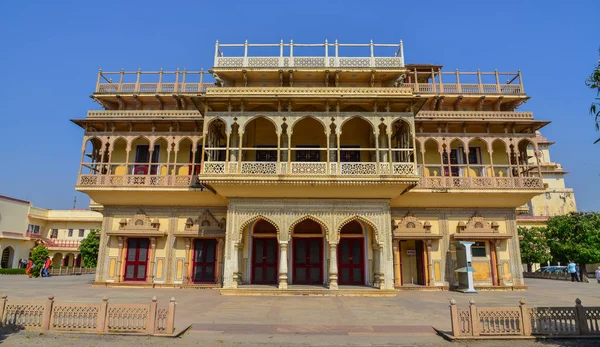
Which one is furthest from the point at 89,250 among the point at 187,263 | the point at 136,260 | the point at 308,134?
the point at 308,134

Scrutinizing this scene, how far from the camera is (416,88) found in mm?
21969

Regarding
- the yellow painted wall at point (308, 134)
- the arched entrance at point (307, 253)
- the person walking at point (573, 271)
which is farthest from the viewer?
the person walking at point (573, 271)

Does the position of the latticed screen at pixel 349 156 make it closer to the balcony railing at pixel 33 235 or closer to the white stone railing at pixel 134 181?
the white stone railing at pixel 134 181

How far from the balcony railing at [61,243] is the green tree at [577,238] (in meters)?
53.5

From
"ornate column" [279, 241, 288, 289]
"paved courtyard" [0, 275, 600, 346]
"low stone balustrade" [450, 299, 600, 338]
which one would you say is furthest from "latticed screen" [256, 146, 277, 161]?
"low stone balustrade" [450, 299, 600, 338]

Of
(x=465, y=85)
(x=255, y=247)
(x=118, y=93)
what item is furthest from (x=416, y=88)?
(x=118, y=93)

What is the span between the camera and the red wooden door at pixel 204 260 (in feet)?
64.4

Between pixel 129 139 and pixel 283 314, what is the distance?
1410 centimetres

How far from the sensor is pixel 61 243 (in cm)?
4734

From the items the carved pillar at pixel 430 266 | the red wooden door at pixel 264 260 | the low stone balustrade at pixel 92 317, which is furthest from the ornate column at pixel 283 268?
the low stone balustrade at pixel 92 317

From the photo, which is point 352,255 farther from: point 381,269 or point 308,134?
point 308,134

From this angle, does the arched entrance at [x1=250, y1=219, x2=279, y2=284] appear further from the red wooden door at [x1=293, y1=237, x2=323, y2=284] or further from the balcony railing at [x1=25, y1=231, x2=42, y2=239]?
the balcony railing at [x1=25, y1=231, x2=42, y2=239]

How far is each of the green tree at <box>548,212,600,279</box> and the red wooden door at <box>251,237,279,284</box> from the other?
2469 cm

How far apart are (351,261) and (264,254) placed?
4.71 metres
